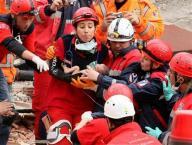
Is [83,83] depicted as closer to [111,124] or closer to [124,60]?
[124,60]

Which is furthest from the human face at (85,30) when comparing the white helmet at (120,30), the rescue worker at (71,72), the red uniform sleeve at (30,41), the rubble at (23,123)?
the rubble at (23,123)

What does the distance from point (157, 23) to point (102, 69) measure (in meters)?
1.29

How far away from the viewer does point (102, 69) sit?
20.6 ft

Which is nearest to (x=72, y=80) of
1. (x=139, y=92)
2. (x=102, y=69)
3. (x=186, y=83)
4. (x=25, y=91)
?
(x=102, y=69)

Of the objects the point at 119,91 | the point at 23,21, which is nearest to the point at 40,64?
the point at 23,21

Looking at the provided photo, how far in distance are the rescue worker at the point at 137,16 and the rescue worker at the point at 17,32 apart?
33.4 inches

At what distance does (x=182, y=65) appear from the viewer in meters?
5.44

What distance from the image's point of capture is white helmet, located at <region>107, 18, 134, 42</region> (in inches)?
244

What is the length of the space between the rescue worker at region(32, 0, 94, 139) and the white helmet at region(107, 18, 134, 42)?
1.02m

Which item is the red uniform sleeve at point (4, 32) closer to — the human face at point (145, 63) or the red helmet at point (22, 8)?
the red helmet at point (22, 8)

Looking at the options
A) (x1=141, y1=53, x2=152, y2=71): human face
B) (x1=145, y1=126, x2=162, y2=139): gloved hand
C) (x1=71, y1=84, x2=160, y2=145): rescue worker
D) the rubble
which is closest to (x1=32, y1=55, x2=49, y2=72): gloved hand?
(x1=141, y1=53, x2=152, y2=71): human face

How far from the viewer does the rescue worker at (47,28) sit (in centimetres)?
745

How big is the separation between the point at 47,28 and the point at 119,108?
3.23 meters

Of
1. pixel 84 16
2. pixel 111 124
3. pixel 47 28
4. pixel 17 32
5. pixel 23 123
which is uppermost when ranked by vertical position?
pixel 84 16
